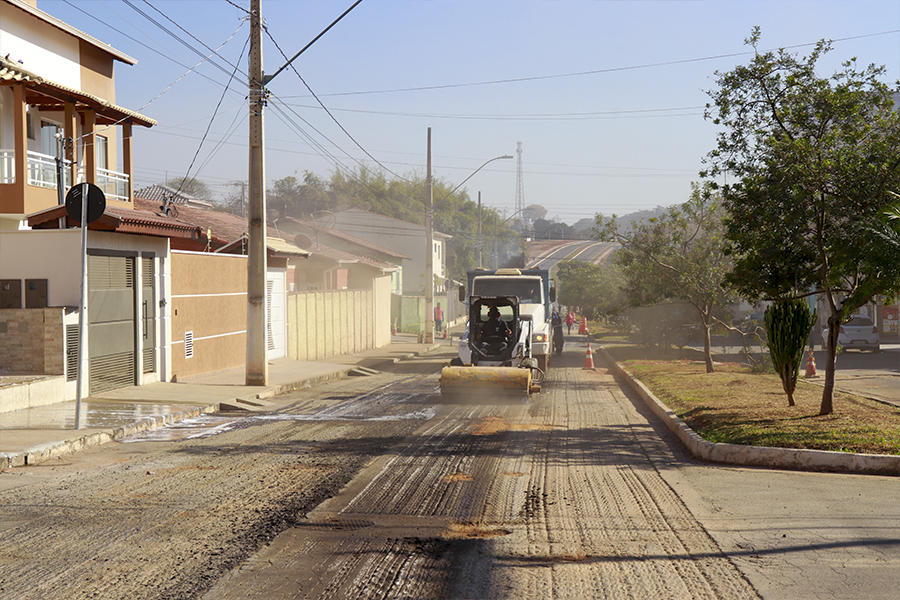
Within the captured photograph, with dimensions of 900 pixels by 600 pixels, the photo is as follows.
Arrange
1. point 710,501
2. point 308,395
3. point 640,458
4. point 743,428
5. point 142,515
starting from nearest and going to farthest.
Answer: point 142,515 → point 710,501 → point 640,458 → point 743,428 → point 308,395

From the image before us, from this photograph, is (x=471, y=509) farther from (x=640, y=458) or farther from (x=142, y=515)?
(x=640, y=458)

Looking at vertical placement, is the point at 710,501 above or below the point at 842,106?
below

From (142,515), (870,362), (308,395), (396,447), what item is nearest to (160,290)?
(308,395)

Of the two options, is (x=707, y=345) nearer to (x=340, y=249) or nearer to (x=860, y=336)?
(x=860, y=336)

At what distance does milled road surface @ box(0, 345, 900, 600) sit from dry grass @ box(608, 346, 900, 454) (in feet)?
2.85

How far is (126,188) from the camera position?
23.1 meters

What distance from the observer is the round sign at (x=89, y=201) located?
1138 centimetres

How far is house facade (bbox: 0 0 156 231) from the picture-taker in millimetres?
18031

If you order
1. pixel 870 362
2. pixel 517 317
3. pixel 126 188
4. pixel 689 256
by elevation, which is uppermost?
pixel 126 188

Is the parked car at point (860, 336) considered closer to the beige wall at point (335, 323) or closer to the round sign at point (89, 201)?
the beige wall at point (335, 323)

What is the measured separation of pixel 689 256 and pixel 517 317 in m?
6.77

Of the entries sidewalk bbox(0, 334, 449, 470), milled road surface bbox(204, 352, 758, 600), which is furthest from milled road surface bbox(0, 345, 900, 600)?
sidewalk bbox(0, 334, 449, 470)

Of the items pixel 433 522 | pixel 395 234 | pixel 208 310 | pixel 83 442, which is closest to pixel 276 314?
pixel 208 310

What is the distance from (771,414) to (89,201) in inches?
405
